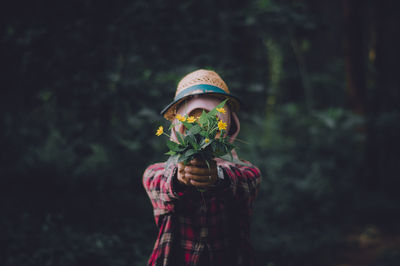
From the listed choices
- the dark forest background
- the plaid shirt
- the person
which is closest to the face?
the person

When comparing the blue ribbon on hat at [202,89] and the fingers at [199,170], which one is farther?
the blue ribbon on hat at [202,89]

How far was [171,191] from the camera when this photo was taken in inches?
62.4

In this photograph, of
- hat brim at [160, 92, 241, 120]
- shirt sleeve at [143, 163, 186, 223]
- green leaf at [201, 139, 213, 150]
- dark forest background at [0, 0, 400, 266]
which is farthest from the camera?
dark forest background at [0, 0, 400, 266]

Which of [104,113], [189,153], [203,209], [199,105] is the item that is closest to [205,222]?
[203,209]

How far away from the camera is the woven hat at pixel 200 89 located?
1820mm

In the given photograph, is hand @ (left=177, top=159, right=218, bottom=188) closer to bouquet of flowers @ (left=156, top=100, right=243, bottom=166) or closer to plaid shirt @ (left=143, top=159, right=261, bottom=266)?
bouquet of flowers @ (left=156, top=100, right=243, bottom=166)

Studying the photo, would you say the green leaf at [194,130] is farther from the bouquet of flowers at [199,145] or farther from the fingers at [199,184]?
the fingers at [199,184]

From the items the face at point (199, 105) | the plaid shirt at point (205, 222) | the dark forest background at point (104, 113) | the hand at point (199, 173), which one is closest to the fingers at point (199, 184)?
the hand at point (199, 173)

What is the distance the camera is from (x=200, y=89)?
1.82 metres

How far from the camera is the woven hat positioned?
1.82 m

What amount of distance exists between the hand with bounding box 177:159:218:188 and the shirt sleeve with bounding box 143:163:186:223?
0.15 meters

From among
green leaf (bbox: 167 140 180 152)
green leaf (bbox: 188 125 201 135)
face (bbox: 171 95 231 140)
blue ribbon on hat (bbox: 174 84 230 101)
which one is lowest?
green leaf (bbox: 167 140 180 152)

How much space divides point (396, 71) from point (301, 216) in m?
5.26

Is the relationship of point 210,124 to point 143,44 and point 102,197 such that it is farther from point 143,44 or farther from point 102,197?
point 102,197
